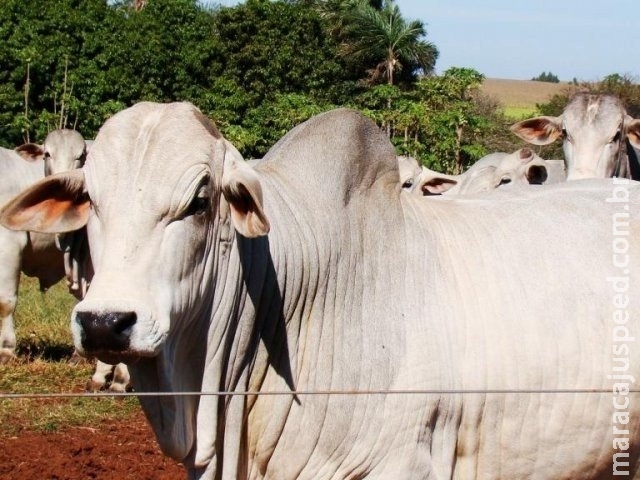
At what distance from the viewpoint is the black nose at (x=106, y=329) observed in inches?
115

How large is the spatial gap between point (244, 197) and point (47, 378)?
6.23 metres

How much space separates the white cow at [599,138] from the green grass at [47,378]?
12.8 feet

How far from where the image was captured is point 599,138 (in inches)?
348

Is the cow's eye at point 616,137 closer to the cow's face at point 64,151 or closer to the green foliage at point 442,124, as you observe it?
the cow's face at point 64,151

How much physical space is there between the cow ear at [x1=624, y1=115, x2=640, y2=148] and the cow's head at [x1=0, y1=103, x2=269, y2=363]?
6.18m

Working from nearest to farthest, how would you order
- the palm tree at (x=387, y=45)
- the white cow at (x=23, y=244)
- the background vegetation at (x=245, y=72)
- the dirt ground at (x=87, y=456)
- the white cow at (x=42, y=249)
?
the dirt ground at (x=87, y=456), the white cow at (x=42, y=249), the white cow at (x=23, y=244), the background vegetation at (x=245, y=72), the palm tree at (x=387, y=45)

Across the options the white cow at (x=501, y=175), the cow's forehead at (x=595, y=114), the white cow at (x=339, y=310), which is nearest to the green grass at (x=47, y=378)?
the white cow at (x=501, y=175)

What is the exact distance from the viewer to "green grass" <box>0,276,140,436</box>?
7797 millimetres

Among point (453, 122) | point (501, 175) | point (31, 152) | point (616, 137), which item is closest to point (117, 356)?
point (616, 137)

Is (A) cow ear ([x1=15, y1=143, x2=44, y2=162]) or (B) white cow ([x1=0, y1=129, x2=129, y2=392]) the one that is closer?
(B) white cow ([x1=0, y1=129, x2=129, y2=392])

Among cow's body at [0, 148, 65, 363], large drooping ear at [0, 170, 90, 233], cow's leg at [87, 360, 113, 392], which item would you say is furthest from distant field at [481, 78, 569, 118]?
large drooping ear at [0, 170, 90, 233]

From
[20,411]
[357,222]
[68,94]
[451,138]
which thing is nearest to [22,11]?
[68,94]

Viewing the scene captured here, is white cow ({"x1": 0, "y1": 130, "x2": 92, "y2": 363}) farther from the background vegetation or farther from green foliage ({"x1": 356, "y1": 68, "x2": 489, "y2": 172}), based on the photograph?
green foliage ({"x1": 356, "y1": 68, "x2": 489, "y2": 172})

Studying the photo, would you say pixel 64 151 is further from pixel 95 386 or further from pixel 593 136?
pixel 593 136
